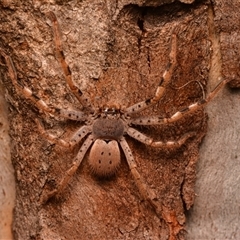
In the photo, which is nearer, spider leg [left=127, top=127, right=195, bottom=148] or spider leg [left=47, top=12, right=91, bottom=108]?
spider leg [left=47, top=12, right=91, bottom=108]

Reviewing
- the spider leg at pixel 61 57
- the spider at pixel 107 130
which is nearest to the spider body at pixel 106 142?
the spider at pixel 107 130

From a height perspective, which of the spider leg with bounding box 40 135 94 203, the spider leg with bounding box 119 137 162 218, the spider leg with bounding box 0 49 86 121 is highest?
the spider leg with bounding box 0 49 86 121

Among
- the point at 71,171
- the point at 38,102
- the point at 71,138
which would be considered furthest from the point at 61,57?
the point at 71,171

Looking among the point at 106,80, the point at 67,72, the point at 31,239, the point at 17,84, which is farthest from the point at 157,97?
the point at 31,239

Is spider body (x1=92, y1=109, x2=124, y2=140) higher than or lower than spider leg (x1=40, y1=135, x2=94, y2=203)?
higher

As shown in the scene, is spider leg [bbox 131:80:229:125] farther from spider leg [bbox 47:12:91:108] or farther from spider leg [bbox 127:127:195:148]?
spider leg [bbox 47:12:91:108]

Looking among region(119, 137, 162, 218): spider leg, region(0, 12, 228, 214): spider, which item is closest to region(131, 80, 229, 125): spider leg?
region(0, 12, 228, 214): spider

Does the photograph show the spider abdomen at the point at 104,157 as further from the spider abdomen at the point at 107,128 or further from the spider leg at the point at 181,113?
the spider leg at the point at 181,113

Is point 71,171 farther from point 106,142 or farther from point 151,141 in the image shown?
point 151,141
